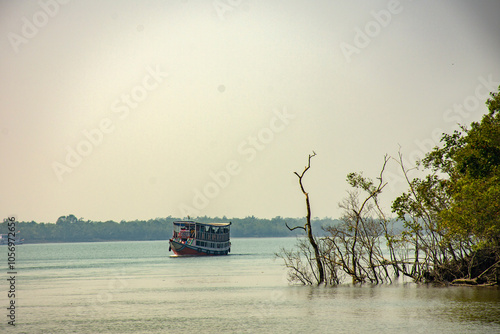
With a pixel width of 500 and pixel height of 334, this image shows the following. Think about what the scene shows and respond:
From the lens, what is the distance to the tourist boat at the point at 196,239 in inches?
3900

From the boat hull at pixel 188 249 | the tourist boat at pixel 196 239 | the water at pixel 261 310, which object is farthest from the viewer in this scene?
the boat hull at pixel 188 249

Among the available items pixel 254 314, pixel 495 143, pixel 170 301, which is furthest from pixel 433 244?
pixel 170 301

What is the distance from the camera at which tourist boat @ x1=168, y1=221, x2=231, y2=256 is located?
3900 inches

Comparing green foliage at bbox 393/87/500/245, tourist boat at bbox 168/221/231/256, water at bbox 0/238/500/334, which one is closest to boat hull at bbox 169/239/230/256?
tourist boat at bbox 168/221/231/256

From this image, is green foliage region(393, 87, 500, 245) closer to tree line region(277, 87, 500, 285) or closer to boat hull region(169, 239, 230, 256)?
tree line region(277, 87, 500, 285)

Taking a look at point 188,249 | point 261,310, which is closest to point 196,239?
point 188,249

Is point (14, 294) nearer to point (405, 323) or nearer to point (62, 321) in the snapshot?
point (62, 321)

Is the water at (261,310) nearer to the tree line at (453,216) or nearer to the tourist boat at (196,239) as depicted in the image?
the tree line at (453,216)

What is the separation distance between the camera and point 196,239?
100188 mm

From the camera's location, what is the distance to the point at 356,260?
39.3 metres

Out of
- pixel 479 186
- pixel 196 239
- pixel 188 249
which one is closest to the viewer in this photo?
pixel 479 186

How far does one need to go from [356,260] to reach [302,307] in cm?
917

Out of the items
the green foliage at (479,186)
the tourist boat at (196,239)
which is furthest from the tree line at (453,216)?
the tourist boat at (196,239)

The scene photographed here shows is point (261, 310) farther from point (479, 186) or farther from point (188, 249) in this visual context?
point (188, 249)
